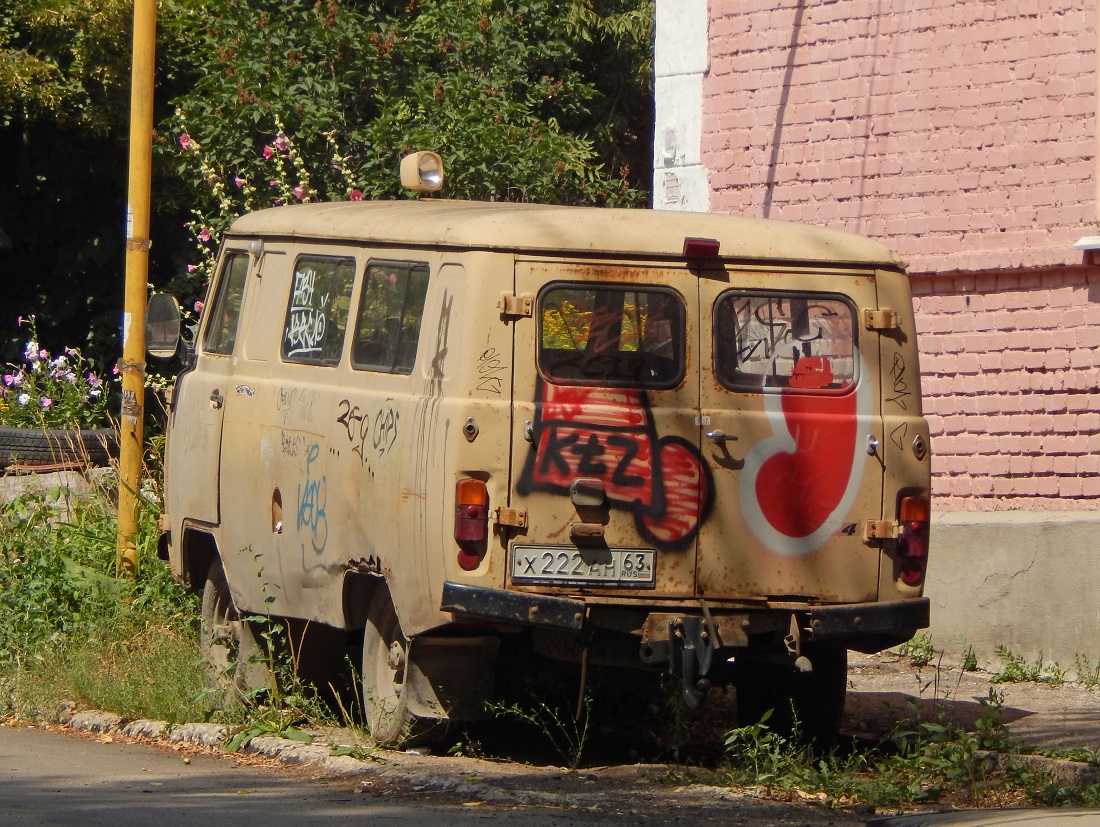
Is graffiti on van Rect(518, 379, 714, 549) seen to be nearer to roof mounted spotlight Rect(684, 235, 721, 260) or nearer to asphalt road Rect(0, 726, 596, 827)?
roof mounted spotlight Rect(684, 235, 721, 260)

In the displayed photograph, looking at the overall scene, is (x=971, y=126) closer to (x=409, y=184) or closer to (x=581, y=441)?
(x=409, y=184)

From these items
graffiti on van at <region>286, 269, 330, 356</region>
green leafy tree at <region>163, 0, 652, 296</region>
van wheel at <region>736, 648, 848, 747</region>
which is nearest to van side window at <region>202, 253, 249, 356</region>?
graffiti on van at <region>286, 269, 330, 356</region>

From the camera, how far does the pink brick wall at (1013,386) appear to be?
33.8 feet

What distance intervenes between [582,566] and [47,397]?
28.7 ft

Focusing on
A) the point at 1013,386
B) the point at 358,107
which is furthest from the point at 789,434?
the point at 358,107

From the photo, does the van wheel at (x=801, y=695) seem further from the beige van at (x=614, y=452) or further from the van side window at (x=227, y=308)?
the van side window at (x=227, y=308)

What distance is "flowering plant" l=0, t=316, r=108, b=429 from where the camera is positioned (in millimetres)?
14695

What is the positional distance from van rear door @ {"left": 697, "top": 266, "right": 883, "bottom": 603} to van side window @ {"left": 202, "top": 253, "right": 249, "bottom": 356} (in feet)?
8.83

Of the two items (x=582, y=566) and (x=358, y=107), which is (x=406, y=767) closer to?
(x=582, y=566)

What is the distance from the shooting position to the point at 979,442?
1085 centimetres

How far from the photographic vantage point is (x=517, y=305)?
23.0 ft

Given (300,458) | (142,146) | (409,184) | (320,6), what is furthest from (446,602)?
(320,6)

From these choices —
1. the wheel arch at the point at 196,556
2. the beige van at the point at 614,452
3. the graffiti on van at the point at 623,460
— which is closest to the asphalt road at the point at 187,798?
the beige van at the point at 614,452

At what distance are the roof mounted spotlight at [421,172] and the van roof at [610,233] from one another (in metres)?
1.14
